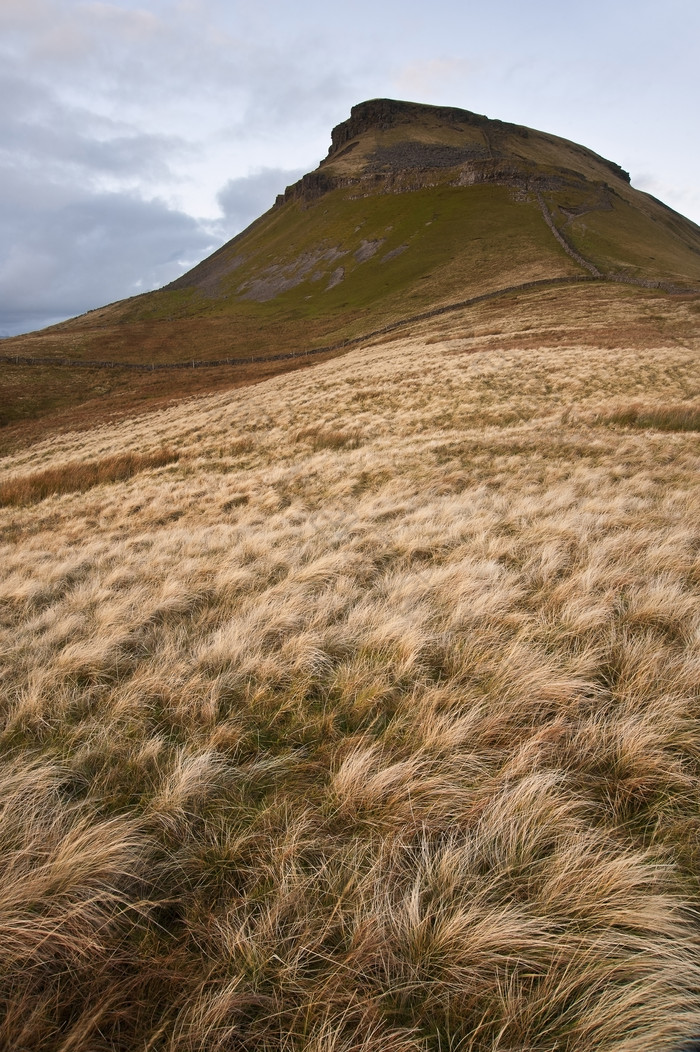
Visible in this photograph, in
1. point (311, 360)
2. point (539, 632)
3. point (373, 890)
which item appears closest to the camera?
point (373, 890)

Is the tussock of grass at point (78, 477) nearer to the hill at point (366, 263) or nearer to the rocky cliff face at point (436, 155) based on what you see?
the hill at point (366, 263)

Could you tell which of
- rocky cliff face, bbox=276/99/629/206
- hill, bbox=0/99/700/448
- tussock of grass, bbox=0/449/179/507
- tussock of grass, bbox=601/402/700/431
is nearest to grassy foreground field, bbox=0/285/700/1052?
tussock of grass, bbox=601/402/700/431

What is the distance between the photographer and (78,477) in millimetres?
16484

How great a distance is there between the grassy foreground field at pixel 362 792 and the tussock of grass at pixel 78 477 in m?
10.8

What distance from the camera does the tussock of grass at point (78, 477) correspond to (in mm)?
15336

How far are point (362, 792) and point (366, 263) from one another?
10653 cm

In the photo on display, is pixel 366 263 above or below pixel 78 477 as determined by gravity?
above

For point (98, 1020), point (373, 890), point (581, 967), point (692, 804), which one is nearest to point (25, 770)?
point (98, 1020)

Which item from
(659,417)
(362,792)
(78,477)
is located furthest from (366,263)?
(362,792)

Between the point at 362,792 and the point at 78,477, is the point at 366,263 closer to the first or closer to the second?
the point at 78,477

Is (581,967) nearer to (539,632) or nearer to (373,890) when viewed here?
(373,890)

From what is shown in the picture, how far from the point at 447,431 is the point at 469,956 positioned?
1364cm

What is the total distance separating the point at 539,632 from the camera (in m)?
3.44

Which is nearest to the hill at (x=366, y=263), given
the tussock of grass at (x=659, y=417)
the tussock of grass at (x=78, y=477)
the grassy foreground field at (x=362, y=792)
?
the tussock of grass at (x=78, y=477)
